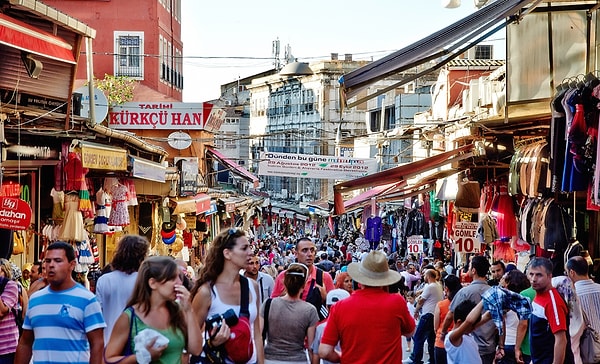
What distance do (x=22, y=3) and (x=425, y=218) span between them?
20.9 metres

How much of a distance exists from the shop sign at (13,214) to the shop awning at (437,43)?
3996 mm

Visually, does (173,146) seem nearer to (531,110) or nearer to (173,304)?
(531,110)

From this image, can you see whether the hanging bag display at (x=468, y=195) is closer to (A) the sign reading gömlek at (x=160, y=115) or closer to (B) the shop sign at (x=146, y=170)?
(B) the shop sign at (x=146, y=170)

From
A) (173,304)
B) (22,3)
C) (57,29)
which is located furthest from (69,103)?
(173,304)

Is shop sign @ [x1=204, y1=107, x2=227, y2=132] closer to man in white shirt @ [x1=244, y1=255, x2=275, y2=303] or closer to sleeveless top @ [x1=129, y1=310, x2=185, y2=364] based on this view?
man in white shirt @ [x1=244, y1=255, x2=275, y2=303]

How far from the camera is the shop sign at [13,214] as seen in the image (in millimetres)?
13547

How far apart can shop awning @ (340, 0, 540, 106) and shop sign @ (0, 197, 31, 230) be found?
3996 mm

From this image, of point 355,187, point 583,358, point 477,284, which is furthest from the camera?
point 355,187

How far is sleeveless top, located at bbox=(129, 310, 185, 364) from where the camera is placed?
23.9 feet

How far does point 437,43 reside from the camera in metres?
12.2

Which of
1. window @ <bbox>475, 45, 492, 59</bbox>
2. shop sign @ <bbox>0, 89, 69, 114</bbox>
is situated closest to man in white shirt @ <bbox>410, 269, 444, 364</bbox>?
shop sign @ <bbox>0, 89, 69, 114</bbox>

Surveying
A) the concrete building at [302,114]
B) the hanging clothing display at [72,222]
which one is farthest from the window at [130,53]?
the concrete building at [302,114]

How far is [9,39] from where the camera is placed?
13695mm

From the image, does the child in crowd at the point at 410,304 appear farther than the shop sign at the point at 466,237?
No
